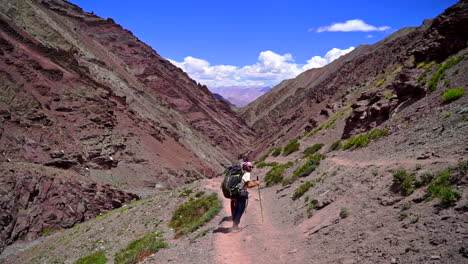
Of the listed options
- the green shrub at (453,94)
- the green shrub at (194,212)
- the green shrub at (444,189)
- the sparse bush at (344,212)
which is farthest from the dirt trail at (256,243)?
the green shrub at (453,94)

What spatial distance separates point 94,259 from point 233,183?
767 centimetres

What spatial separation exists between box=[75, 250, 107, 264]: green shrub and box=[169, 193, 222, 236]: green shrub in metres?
2.80

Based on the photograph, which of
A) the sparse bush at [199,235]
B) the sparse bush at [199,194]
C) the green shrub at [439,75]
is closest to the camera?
the sparse bush at [199,235]

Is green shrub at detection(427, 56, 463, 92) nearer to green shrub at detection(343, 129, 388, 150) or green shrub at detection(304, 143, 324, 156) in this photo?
green shrub at detection(343, 129, 388, 150)

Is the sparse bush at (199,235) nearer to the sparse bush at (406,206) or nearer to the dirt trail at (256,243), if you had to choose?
the dirt trail at (256,243)

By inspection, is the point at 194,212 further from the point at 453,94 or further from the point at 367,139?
the point at 453,94

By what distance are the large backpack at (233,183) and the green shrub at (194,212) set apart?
2.88 meters

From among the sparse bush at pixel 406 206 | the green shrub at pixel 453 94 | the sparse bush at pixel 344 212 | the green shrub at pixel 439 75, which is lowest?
the sparse bush at pixel 344 212

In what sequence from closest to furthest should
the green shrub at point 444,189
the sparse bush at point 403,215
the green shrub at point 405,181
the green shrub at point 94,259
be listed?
the green shrub at point 444,189 → the sparse bush at point 403,215 → the green shrub at point 405,181 → the green shrub at point 94,259

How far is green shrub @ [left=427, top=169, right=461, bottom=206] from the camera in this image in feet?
17.3

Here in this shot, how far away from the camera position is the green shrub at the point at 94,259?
40.3ft

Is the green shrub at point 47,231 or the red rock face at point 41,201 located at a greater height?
the red rock face at point 41,201

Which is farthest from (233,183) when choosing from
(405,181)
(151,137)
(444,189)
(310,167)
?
(151,137)

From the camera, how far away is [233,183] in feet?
28.7
